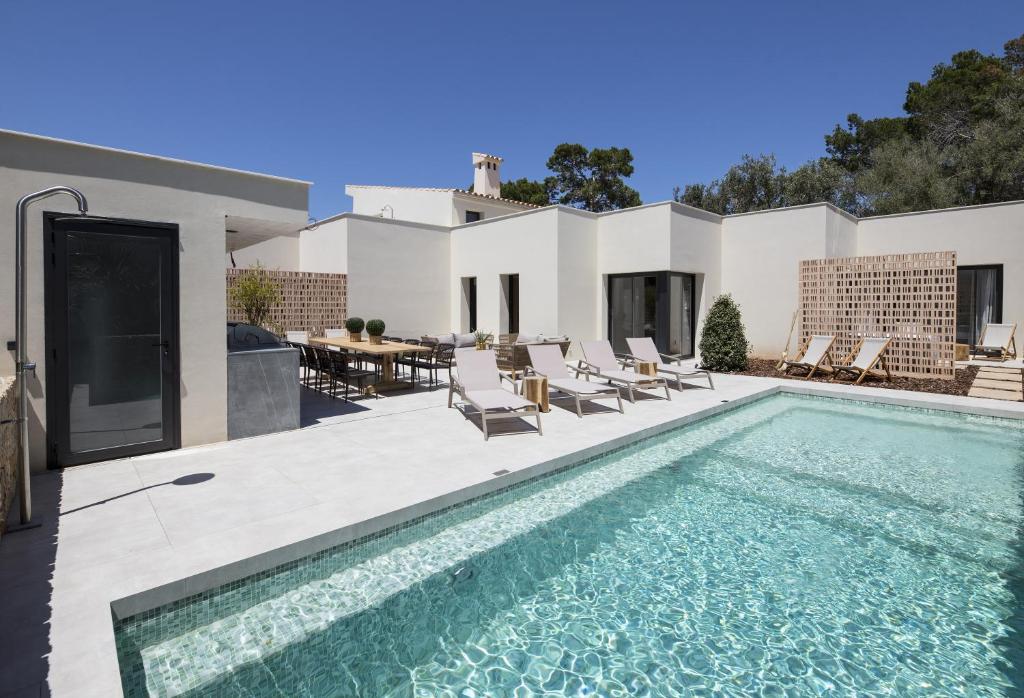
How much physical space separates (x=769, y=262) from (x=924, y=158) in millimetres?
13426

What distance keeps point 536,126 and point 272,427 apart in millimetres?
27078

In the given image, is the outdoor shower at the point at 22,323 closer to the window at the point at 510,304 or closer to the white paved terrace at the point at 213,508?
the white paved terrace at the point at 213,508

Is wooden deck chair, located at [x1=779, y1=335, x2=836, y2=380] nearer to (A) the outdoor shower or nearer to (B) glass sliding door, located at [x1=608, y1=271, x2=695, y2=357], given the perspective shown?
(B) glass sliding door, located at [x1=608, y1=271, x2=695, y2=357]

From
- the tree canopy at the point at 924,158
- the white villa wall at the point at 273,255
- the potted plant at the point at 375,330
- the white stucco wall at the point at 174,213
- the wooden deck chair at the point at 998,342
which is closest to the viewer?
the white stucco wall at the point at 174,213

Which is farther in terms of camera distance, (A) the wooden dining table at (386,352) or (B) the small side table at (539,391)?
(A) the wooden dining table at (386,352)

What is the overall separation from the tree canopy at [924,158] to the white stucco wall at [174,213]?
77.6ft

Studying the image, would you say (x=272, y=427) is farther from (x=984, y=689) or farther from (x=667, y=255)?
(x=667, y=255)

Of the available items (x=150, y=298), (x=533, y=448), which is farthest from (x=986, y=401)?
(x=150, y=298)

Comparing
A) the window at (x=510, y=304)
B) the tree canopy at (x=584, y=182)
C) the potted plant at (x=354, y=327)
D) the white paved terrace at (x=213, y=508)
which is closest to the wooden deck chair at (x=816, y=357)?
the white paved terrace at (x=213, y=508)

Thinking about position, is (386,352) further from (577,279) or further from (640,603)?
(577,279)

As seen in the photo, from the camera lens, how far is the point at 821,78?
918 inches

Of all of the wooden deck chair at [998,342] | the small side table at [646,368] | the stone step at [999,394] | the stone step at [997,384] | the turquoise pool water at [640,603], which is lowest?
the turquoise pool water at [640,603]

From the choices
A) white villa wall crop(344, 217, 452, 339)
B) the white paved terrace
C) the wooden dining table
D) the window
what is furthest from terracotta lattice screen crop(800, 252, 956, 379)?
white villa wall crop(344, 217, 452, 339)

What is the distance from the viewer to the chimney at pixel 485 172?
26.2m
